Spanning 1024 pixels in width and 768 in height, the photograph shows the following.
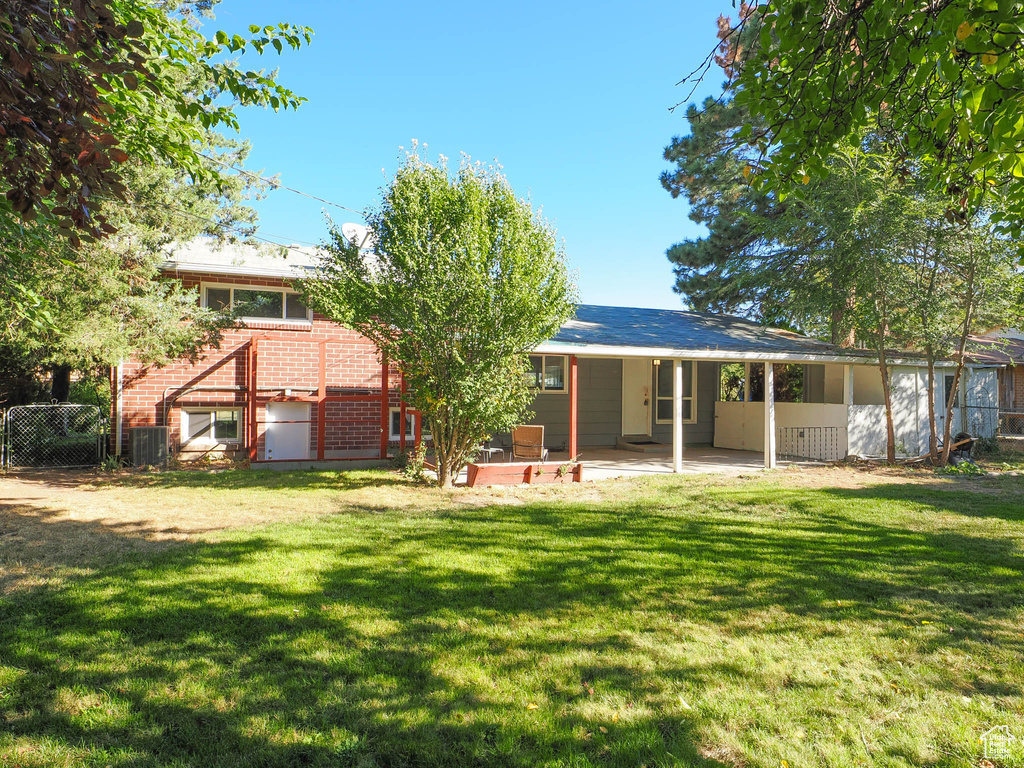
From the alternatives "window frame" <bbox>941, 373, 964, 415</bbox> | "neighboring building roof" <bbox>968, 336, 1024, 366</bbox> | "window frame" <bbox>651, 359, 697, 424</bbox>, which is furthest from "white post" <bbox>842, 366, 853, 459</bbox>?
"window frame" <bbox>941, 373, 964, 415</bbox>

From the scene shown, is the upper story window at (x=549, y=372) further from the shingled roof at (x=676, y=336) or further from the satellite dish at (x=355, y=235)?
the satellite dish at (x=355, y=235)

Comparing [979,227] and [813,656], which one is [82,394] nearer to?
[813,656]

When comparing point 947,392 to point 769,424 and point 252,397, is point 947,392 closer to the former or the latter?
point 769,424

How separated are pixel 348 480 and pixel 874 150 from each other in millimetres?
16020

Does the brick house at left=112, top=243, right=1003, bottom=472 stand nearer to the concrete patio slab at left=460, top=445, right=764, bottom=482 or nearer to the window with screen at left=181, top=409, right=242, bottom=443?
the window with screen at left=181, top=409, right=242, bottom=443

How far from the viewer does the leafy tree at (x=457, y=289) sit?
865 cm

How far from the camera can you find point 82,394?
17062 millimetres

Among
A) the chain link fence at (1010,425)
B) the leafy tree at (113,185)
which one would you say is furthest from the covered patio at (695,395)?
the chain link fence at (1010,425)

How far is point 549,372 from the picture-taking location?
15.0 m

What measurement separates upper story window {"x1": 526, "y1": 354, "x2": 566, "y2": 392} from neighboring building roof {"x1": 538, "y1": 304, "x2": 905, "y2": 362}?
1252 millimetres

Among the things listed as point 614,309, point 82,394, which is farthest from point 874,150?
point 82,394

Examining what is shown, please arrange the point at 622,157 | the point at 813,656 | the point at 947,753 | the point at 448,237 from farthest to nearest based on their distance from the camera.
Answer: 1. the point at 622,157
2. the point at 448,237
3. the point at 813,656
4. the point at 947,753

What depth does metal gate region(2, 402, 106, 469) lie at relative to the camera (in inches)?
457

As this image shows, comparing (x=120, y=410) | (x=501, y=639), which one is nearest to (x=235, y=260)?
(x=120, y=410)
